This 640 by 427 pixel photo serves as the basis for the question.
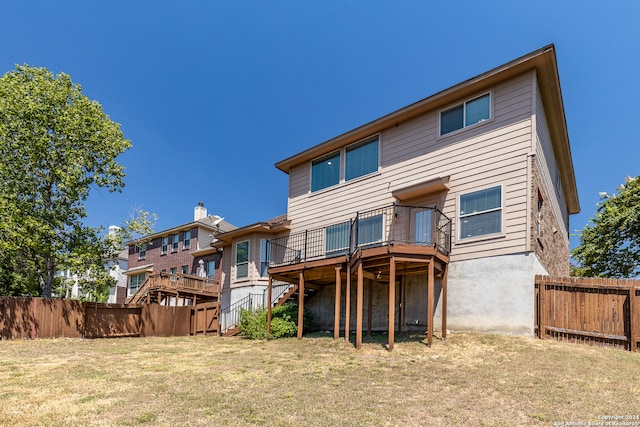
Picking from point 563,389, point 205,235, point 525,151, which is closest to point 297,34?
point 205,235

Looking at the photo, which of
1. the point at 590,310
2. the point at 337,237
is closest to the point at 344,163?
the point at 337,237

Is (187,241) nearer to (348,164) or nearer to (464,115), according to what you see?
(348,164)

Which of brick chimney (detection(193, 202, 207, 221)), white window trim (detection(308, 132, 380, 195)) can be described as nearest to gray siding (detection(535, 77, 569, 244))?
white window trim (detection(308, 132, 380, 195))

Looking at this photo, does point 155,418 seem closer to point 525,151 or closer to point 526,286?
point 526,286

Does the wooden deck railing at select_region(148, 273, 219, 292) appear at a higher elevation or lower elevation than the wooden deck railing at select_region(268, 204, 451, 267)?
lower

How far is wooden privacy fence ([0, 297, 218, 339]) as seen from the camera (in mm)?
14945

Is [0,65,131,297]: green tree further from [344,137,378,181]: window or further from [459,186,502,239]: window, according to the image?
[459,186,502,239]: window

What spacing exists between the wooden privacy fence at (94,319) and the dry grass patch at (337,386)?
568 centimetres

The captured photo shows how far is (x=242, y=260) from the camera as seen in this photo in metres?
19.4

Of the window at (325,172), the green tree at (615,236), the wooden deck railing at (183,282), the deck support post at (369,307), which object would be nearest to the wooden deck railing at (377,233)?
the deck support post at (369,307)

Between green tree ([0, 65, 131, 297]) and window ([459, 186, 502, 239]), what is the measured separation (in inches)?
552

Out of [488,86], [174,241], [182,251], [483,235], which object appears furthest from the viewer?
[174,241]

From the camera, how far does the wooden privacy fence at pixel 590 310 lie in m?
9.43

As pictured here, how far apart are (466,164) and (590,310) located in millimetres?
4790
